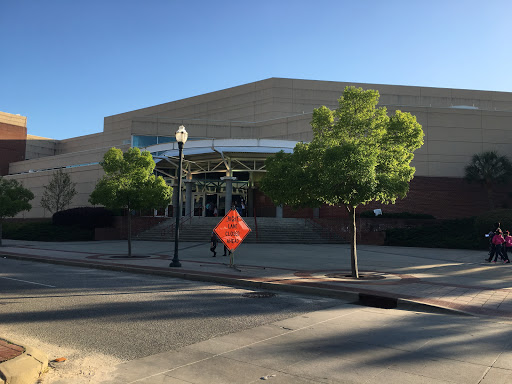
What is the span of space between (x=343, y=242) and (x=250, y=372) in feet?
78.6

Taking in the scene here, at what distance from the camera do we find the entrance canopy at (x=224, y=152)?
29.4 metres

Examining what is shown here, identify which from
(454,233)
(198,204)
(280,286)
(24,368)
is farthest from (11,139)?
(24,368)

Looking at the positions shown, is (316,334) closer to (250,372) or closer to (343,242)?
(250,372)

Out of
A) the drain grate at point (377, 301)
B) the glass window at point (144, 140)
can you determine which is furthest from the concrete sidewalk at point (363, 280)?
the glass window at point (144, 140)

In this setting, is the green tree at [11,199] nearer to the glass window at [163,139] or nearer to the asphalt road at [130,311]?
the asphalt road at [130,311]

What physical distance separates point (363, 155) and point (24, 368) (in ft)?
31.1

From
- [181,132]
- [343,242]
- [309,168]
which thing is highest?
[181,132]

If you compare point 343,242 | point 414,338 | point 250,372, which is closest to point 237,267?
point 414,338

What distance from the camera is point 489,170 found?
33.0m

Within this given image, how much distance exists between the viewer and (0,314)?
7.03m

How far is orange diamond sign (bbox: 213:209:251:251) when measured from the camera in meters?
13.9

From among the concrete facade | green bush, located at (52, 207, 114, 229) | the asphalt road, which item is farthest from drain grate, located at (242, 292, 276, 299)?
the concrete facade

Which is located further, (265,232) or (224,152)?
(224,152)

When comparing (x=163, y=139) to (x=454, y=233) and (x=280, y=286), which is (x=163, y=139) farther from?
(x=280, y=286)
